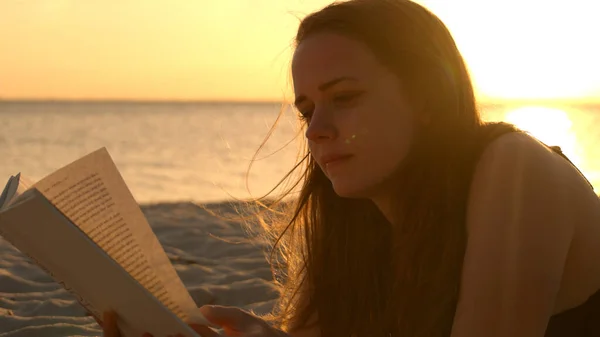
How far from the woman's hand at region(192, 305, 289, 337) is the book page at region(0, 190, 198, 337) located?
1.14 ft

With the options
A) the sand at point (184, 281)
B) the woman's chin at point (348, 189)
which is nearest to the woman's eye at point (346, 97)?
the woman's chin at point (348, 189)

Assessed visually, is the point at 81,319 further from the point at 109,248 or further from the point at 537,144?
the point at 537,144

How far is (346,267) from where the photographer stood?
2.50 m

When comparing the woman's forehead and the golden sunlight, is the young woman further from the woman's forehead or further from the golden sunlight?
the golden sunlight

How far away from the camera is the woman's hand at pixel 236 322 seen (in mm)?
2098

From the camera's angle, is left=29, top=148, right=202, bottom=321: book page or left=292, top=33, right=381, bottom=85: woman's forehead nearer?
left=29, top=148, right=202, bottom=321: book page

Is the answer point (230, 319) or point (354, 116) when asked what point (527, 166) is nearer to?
point (354, 116)

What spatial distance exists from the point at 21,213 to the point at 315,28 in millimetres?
1043

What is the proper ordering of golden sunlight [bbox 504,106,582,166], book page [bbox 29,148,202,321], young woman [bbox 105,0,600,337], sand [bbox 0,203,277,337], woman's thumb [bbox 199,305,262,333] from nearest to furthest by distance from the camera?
book page [bbox 29,148,202,321] → young woman [bbox 105,0,600,337] → woman's thumb [bbox 199,305,262,333] → golden sunlight [bbox 504,106,582,166] → sand [bbox 0,203,277,337]

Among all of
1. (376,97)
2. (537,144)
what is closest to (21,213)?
(376,97)

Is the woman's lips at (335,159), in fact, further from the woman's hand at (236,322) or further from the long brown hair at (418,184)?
the woman's hand at (236,322)

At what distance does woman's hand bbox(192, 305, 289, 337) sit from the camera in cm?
210

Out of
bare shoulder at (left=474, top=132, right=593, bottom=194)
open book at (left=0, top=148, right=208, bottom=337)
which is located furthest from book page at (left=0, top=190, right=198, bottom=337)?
bare shoulder at (left=474, top=132, right=593, bottom=194)

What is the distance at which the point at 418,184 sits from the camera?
2098 mm
